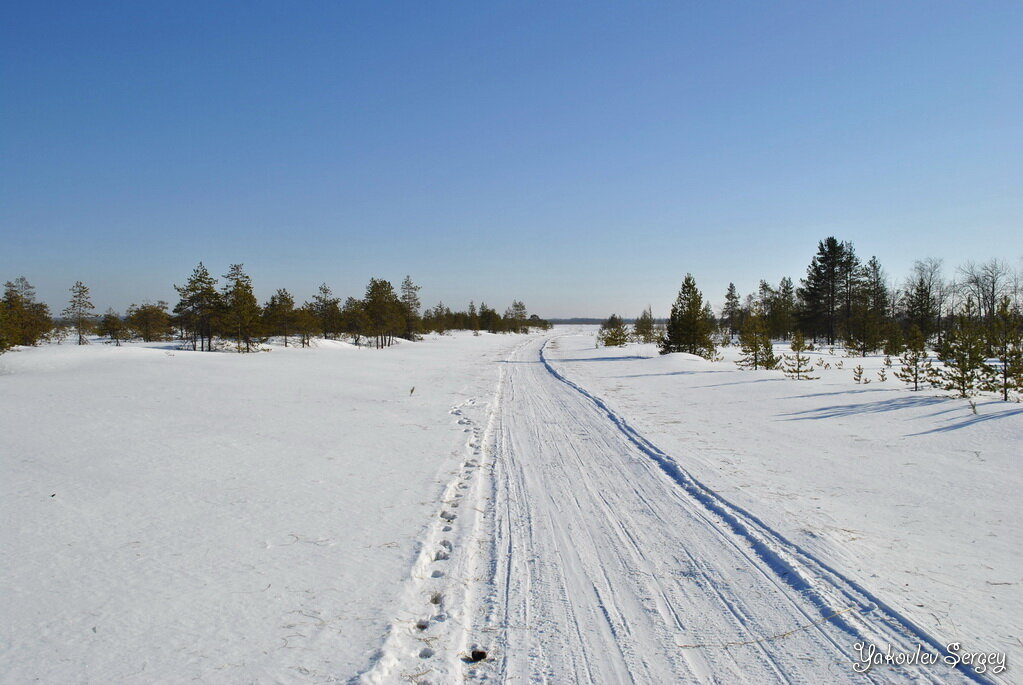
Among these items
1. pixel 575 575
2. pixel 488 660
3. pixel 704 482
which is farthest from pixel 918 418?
pixel 488 660

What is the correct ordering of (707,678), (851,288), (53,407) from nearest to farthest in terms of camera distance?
1. (707,678)
2. (53,407)
3. (851,288)

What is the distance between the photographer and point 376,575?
3969 millimetres

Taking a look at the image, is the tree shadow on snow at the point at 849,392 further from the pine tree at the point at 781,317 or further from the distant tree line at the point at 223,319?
the pine tree at the point at 781,317

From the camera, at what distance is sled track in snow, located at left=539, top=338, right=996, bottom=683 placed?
3.06 metres

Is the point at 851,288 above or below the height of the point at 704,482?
above

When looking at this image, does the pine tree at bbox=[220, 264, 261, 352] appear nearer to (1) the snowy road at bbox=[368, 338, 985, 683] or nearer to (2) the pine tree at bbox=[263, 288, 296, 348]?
(2) the pine tree at bbox=[263, 288, 296, 348]

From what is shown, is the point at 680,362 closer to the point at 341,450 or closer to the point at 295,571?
the point at 341,450

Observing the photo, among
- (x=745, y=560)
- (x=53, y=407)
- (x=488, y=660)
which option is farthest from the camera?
(x=53, y=407)

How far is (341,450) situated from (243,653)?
5.38 metres

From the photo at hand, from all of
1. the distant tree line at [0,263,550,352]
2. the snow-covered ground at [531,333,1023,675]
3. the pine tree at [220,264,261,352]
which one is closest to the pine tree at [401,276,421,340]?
the distant tree line at [0,263,550,352]

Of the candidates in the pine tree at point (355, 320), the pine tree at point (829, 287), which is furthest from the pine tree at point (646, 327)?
the pine tree at point (355, 320)

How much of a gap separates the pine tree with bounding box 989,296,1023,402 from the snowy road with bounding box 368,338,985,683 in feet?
34.7

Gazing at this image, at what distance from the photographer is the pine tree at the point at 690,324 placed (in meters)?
30.0

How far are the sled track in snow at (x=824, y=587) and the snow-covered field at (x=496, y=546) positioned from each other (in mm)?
24
